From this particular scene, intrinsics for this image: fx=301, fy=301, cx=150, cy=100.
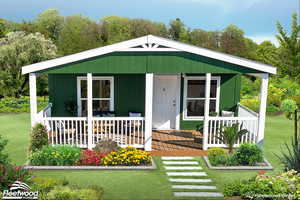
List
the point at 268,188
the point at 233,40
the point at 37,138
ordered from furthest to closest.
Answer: the point at 233,40
the point at 37,138
the point at 268,188

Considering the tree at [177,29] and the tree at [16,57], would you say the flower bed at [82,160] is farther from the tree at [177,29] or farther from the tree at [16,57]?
the tree at [177,29]

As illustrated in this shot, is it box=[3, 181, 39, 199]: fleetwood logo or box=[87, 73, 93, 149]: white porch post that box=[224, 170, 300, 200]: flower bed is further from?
box=[87, 73, 93, 149]: white porch post

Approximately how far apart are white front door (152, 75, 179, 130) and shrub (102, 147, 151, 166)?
435 centimetres

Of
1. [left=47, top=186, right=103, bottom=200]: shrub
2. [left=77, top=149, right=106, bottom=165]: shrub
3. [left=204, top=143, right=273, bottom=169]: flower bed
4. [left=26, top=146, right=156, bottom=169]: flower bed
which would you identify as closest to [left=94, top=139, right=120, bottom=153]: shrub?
[left=77, top=149, right=106, bottom=165]: shrub

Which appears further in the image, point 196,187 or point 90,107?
point 90,107

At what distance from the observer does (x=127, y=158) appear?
9406 millimetres

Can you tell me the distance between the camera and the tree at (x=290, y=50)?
27.2m

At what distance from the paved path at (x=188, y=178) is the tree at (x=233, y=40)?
41.9 meters

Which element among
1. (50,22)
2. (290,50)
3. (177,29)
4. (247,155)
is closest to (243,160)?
(247,155)

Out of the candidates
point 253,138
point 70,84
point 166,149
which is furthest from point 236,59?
point 70,84

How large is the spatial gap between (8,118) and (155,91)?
9255 millimetres

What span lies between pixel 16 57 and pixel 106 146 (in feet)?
65.5

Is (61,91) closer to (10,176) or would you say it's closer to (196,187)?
(10,176)

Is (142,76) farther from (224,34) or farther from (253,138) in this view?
(224,34)
